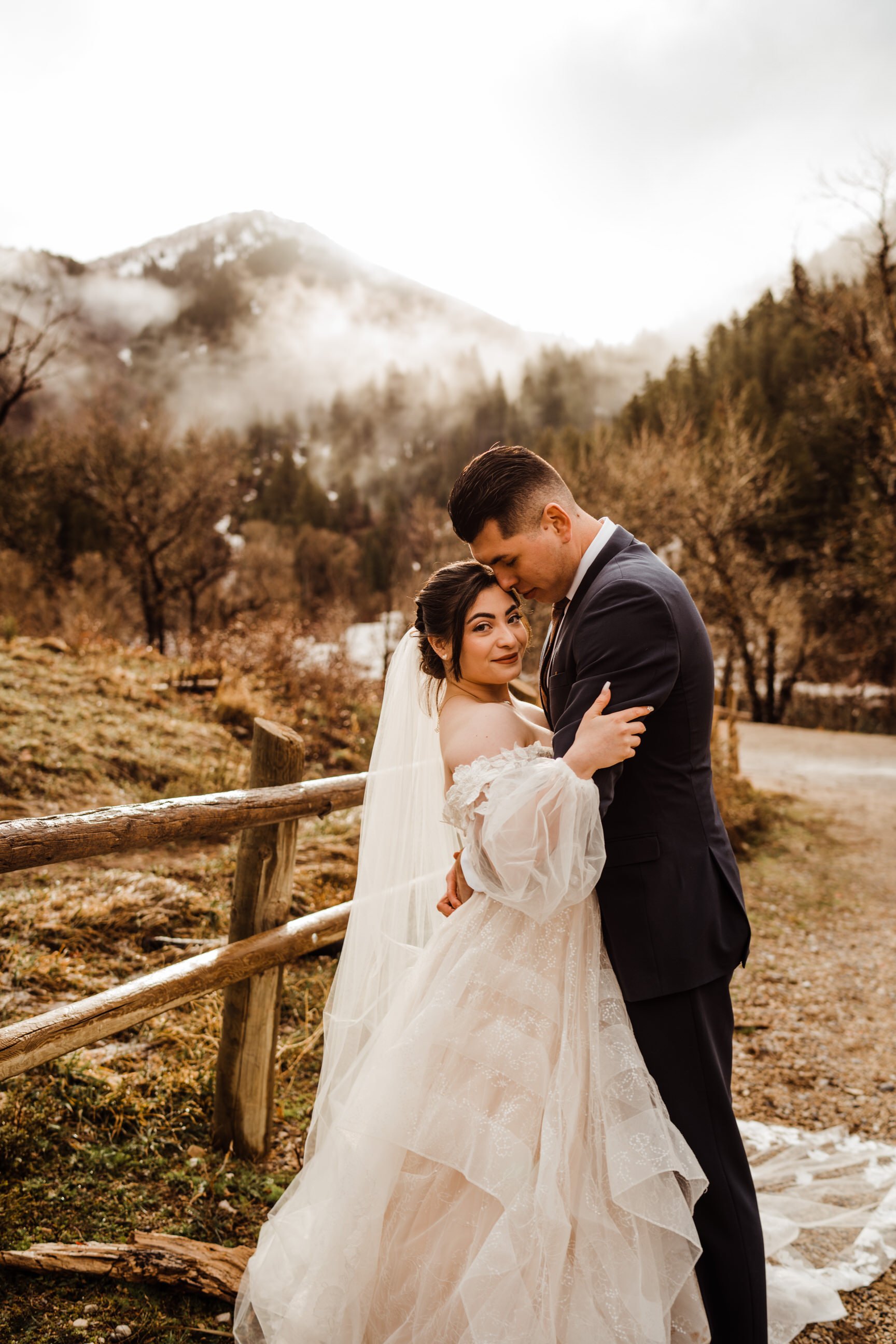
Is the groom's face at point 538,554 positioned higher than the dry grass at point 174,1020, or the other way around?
the groom's face at point 538,554

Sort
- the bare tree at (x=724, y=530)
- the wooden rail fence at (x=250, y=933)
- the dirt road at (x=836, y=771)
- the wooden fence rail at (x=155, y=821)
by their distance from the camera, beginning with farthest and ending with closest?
the bare tree at (x=724, y=530) → the dirt road at (x=836, y=771) → the wooden rail fence at (x=250, y=933) → the wooden fence rail at (x=155, y=821)

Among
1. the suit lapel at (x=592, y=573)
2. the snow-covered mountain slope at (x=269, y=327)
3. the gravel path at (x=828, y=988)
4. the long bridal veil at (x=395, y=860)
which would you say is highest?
the snow-covered mountain slope at (x=269, y=327)

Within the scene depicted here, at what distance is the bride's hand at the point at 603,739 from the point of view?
73.1 inches

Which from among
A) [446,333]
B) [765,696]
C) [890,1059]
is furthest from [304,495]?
[446,333]

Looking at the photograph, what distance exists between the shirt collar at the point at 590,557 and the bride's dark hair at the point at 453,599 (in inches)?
10.1

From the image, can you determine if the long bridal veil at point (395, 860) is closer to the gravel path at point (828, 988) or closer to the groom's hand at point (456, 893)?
the groom's hand at point (456, 893)

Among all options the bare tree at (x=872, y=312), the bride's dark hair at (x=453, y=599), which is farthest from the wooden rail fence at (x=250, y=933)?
the bare tree at (x=872, y=312)

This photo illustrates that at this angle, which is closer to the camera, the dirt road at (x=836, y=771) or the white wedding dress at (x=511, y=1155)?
the white wedding dress at (x=511, y=1155)

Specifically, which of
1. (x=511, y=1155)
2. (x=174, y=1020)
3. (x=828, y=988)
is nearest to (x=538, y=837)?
(x=511, y=1155)

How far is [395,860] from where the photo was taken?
283 cm

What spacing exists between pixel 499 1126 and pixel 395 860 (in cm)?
102

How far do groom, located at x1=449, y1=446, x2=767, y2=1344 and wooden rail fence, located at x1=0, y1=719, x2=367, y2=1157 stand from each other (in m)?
1.36

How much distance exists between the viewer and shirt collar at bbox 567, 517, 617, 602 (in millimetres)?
2285

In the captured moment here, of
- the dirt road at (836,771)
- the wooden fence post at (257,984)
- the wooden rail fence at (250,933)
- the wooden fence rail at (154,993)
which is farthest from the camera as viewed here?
the dirt road at (836,771)
